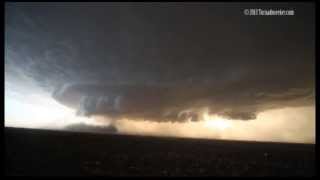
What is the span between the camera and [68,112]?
2943 mm

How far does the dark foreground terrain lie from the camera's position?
9.43 ft

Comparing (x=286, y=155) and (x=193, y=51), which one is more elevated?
(x=193, y=51)

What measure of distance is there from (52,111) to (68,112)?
12 centimetres

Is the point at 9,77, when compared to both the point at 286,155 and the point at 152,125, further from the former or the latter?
the point at 286,155

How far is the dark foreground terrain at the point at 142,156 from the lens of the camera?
2875 mm

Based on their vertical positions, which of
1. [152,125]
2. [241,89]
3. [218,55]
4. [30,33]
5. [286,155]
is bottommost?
[286,155]

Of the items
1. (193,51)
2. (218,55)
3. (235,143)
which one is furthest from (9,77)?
(235,143)

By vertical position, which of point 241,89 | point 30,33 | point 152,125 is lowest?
point 152,125

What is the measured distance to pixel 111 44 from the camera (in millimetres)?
2945

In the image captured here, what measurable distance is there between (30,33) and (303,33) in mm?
2035

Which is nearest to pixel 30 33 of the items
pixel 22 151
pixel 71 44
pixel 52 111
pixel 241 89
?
pixel 71 44

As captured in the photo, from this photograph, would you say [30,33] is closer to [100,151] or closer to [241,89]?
[100,151]

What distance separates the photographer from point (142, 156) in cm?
293

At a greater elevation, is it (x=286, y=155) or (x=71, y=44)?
(x=71, y=44)
